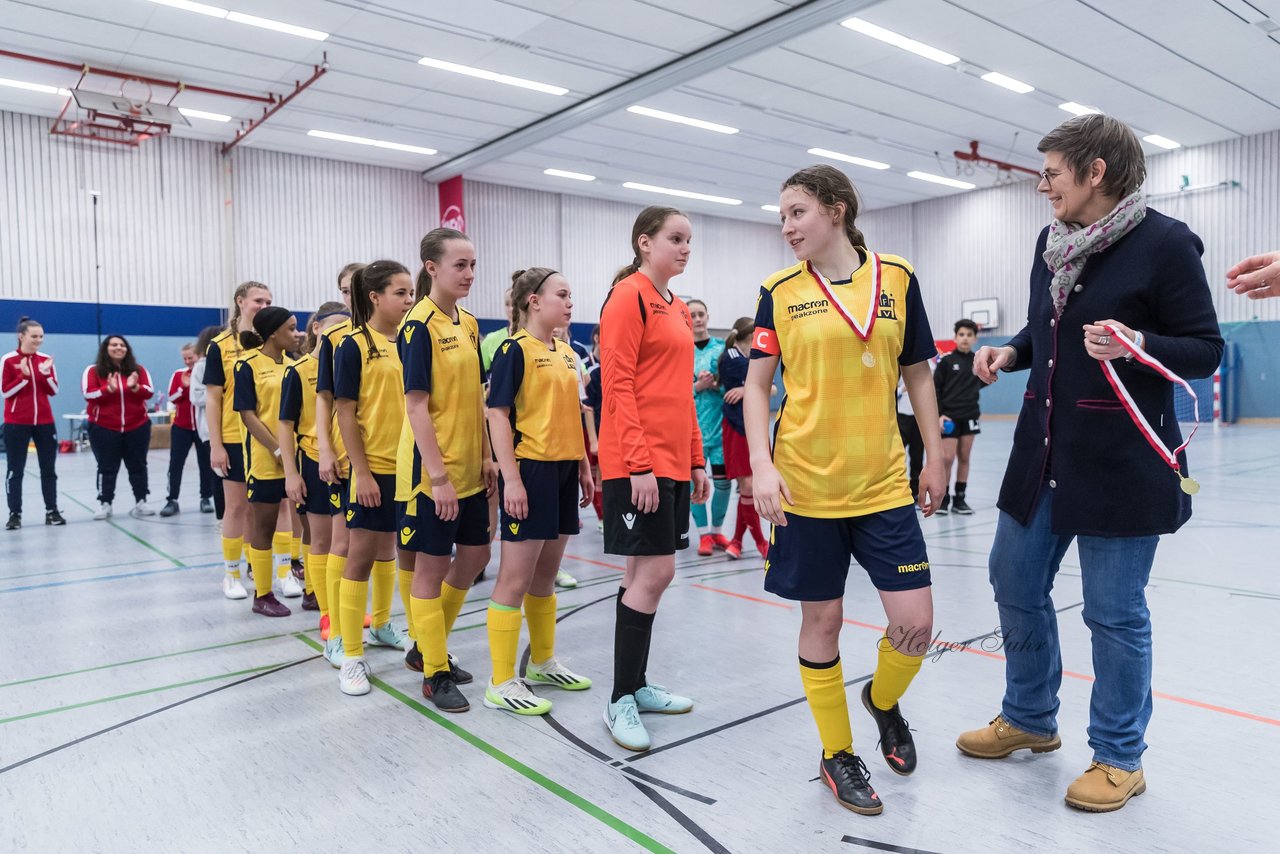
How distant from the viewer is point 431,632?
3033mm

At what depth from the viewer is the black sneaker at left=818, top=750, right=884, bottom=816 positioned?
7.07 ft

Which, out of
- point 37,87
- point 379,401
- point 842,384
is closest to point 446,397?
point 379,401

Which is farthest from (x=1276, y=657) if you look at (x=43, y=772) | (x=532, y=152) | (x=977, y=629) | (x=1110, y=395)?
(x=532, y=152)

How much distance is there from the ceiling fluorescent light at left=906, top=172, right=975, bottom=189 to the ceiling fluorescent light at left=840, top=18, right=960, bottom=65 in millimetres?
6691

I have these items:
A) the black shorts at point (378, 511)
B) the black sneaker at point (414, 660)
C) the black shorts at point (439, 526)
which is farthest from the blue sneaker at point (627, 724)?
the black shorts at point (378, 511)

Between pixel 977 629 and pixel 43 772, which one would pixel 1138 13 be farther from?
pixel 43 772

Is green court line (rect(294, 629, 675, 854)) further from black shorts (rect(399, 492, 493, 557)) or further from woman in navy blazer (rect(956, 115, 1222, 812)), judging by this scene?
woman in navy blazer (rect(956, 115, 1222, 812))

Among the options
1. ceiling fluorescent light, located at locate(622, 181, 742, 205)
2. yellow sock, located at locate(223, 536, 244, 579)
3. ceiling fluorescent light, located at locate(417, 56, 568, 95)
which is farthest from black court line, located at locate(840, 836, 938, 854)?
ceiling fluorescent light, located at locate(622, 181, 742, 205)

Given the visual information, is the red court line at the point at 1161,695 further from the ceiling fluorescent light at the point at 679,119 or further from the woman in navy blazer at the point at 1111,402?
the ceiling fluorescent light at the point at 679,119

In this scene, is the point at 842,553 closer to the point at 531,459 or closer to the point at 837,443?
the point at 837,443

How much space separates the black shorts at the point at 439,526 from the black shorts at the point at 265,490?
156 cm

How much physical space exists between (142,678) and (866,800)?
9.32 ft

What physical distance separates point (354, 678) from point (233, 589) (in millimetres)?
1966

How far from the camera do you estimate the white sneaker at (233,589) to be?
471 cm
